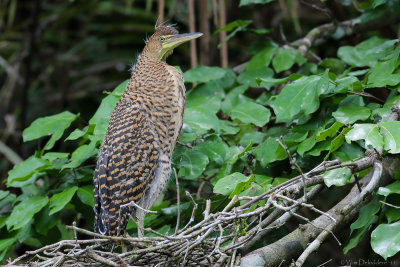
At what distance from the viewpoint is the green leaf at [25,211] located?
3.17 m

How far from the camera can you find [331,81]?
2.91 meters

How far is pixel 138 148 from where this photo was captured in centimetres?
315

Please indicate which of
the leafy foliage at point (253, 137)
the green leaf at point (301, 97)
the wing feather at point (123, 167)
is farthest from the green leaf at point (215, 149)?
the green leaf at point (301, 97)

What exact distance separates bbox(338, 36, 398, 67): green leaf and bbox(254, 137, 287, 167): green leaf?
0.83 meters

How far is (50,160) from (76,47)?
3116 mm

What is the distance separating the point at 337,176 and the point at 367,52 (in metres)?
1.40

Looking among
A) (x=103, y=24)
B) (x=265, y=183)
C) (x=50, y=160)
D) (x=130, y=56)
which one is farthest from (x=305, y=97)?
(x=103, y=24)

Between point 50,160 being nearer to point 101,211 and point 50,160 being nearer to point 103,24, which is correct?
point 101,211

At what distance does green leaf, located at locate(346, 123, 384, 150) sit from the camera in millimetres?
2361

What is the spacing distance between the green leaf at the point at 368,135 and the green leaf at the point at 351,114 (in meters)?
0.35

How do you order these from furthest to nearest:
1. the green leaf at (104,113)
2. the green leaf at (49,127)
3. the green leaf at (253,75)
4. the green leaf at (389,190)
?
1. the green leaf at (253,75)
2. the green leaf at (49,127)
3. the green leaf at (104,113)
4. the green leaf at (389,190)

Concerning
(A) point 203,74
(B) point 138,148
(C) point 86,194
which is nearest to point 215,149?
(B) point 138,148

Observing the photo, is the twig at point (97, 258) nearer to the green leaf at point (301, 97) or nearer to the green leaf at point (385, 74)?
the green leaf at point (301, 97)

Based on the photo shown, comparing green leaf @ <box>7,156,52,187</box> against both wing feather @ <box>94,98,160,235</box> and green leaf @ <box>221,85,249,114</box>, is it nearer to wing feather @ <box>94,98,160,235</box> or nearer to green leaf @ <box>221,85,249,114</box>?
wing feather @ <box>94,98,160,235</box>
